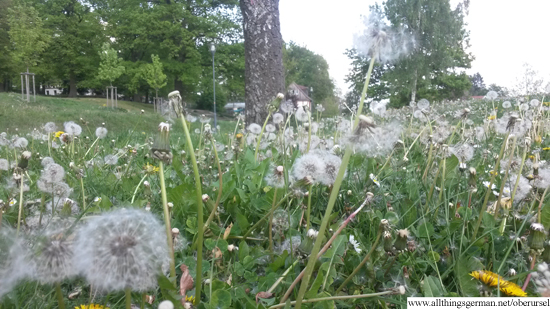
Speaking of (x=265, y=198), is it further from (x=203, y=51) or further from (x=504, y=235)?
(x=203, y=51)

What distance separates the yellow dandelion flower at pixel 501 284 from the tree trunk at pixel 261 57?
394 centimetres

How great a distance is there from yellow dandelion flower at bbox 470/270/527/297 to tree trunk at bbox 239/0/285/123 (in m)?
3.94

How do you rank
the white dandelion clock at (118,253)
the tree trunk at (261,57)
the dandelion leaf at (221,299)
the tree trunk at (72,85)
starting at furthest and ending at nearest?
the tree trunk at (72,85)
the tree trunk at (261,57)
the dandelion leaf at (221,299)
the white dandelion clock at (118,253)

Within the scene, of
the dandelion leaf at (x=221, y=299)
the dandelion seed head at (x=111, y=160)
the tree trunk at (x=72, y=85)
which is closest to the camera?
the dandelion leaf at (x=221, y=299)

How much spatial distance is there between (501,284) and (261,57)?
14.3 feet

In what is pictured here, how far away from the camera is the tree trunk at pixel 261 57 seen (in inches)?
189

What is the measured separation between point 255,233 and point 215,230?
0.58 ft

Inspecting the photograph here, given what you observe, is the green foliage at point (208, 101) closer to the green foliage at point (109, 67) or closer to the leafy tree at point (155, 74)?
the leafy tree at point (155, 74)

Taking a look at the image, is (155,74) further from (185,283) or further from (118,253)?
(118,253)

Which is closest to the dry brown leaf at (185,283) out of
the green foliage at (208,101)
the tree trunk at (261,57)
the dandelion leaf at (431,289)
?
the dandelion leaf at (431,289)

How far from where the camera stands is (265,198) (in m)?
1.50

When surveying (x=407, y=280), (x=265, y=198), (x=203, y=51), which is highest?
(x=203, y=51)

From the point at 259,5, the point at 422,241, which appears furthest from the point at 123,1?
the point at 422,241

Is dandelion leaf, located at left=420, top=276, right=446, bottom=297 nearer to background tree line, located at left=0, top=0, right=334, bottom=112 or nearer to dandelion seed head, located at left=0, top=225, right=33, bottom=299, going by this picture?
dandelion seed head, located at left=0, top=225, right=33, bottom=299
